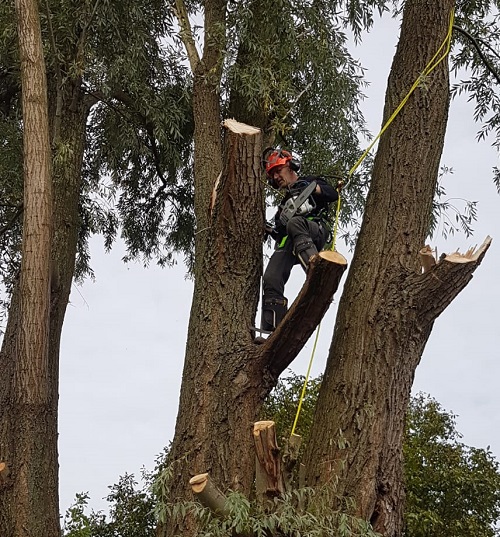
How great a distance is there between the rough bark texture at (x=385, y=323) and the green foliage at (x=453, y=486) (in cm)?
694

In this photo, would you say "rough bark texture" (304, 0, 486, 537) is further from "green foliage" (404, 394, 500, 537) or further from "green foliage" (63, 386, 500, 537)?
"green foliage" (404, 394, 500, 537)

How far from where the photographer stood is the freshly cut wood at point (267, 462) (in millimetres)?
4004

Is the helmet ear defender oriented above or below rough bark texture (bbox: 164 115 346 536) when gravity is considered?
above

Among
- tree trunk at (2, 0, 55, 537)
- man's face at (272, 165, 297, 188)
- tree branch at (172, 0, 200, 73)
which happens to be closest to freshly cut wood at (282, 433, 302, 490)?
man's face at (272, 165, 297, 188)

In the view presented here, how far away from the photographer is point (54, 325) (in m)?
6.73

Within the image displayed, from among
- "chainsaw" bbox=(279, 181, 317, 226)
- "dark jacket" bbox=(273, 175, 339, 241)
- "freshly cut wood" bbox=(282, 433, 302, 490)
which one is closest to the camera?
"freshly cut wood" bbox=(282, 433, 302, 490)

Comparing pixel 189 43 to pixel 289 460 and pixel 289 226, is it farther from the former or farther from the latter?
pixel 289 460

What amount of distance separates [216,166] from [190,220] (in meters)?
4.38

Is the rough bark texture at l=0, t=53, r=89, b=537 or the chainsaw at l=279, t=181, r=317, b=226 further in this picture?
the rough bark texture at l=0, t=53, r=89, b=537

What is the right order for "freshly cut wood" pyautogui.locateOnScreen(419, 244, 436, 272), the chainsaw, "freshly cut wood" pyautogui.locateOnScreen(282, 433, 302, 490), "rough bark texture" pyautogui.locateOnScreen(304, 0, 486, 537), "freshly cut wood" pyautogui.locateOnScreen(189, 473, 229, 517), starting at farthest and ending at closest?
1. the chainsaw
2. "freshly cut wood" pyautogui.locateOnScreen(419, 244, 436, 272)
3. "rough bark texture" pyautogui.locateOnScreen(304, 0, 486, 537)
4. "freshly cut wood" pyautogui.locateOnScreen(282, 433, 302, 490)
5. "freshly cut wood" pyautogui.locateOnScreen(189, 473, 229, 517)

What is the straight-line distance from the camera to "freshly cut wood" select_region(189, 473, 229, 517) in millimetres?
3822

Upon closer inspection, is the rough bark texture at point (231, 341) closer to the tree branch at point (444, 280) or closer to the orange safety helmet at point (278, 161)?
the tree branch at point (444, 280)

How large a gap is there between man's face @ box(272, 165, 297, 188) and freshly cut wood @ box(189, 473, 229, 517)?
214 centimetres

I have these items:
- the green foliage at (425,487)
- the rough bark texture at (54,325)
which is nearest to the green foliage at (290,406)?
the green foliage at (425,487)
